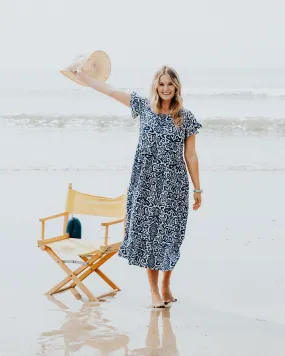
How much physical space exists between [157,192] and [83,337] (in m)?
1.17

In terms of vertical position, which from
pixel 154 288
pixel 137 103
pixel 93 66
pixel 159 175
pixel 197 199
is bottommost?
pixel 154 288

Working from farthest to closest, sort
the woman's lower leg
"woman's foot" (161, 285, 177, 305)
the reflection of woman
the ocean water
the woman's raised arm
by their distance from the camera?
the ocean water
"woman's foot" (161, 285, 177, 305)
the woman's lower leg
the woman's raised arm
the reflection of woman

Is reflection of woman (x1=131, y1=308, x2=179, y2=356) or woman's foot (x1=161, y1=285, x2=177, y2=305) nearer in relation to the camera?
reflection of woman (x1=131, y1=308, x2=179, y2=356)

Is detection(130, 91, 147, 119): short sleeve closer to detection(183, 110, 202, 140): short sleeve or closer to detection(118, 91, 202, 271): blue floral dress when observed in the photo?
detection(118, 91, 202, 271): blue floral dress

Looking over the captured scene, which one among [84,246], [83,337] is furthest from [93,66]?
[83,337]

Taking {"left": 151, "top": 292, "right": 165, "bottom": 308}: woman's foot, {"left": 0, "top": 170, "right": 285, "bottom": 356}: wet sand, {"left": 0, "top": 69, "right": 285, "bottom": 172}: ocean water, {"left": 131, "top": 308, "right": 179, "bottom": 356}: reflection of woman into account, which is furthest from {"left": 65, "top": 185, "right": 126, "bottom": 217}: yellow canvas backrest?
{"left": 0, "top": 69, "right": 285, "bottom": 172}: ocean water

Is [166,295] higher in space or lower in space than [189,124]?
lower

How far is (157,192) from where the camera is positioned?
5203mm

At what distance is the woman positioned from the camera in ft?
16.8

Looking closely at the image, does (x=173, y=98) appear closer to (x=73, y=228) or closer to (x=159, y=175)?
(x=159, y=175)

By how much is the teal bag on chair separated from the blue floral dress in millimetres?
607

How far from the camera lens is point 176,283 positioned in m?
5.95

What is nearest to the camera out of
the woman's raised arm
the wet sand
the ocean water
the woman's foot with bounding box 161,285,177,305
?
the wet sand

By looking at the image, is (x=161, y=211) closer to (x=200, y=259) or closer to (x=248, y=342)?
(x=248, y=342)
